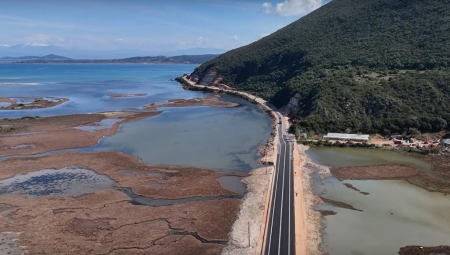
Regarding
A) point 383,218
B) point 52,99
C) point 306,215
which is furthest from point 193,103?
point 383,218

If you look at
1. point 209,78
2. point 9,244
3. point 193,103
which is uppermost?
point 209,78

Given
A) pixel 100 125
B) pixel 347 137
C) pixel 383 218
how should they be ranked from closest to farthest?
pixel 383 218, pixel 347 137, pixel 100 125

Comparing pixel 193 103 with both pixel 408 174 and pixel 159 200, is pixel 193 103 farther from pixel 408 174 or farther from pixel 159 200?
pixel 159 200

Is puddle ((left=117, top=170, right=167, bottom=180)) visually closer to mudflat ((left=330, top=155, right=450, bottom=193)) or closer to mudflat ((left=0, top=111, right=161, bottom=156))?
mudflat ((left=0, top=111, right=161, bottom=156))

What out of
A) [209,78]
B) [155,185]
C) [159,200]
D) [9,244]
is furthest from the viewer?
[209,78]

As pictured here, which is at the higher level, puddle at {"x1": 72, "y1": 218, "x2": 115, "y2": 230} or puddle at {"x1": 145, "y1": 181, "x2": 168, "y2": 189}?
puddle at {"x1": 145, "y1": 181, "x2": 168, "y2": 189}

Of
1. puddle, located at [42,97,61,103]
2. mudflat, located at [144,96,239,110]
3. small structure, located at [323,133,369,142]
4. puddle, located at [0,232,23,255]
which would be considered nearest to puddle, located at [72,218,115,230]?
puddle, located at [0,232,23,255]

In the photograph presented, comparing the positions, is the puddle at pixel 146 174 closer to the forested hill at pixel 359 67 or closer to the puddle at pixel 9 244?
the puddle at pixel 9 244

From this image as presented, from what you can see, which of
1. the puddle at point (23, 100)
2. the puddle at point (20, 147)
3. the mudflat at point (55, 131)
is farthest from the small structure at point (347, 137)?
the puddle at point (23, 100)
